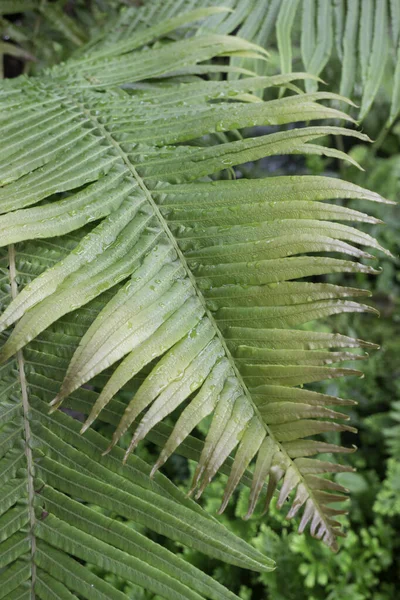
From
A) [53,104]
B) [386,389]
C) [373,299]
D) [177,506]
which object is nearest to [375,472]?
[386,389]

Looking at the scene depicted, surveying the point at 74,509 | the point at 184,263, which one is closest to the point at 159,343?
the point at 184,263

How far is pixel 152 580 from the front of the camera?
682 millimetres

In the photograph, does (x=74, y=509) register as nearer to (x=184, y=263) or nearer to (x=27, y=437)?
(x=27, y=437)

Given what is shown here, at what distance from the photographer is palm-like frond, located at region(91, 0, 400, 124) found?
4.51 feet

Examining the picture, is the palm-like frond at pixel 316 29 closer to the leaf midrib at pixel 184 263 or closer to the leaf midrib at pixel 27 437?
the leaf midrib at pixel 184 263

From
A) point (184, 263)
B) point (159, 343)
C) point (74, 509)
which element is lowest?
point (74, 509)

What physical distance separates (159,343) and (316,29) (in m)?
1.19

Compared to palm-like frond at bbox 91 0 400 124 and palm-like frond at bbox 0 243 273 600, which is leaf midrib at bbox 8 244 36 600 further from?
palm-like frond at bbox 91 0 400 124

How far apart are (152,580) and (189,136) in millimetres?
688

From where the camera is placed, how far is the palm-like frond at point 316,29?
4.51 feet

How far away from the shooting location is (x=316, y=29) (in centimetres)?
152

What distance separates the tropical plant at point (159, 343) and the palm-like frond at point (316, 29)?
53cm

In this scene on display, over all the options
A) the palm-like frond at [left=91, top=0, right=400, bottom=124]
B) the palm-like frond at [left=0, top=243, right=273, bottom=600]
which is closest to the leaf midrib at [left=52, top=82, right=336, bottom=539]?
the palm-like frond at [left=0, top=243, right=273, bottom=600]

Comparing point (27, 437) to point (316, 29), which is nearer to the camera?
point (27, 437)
